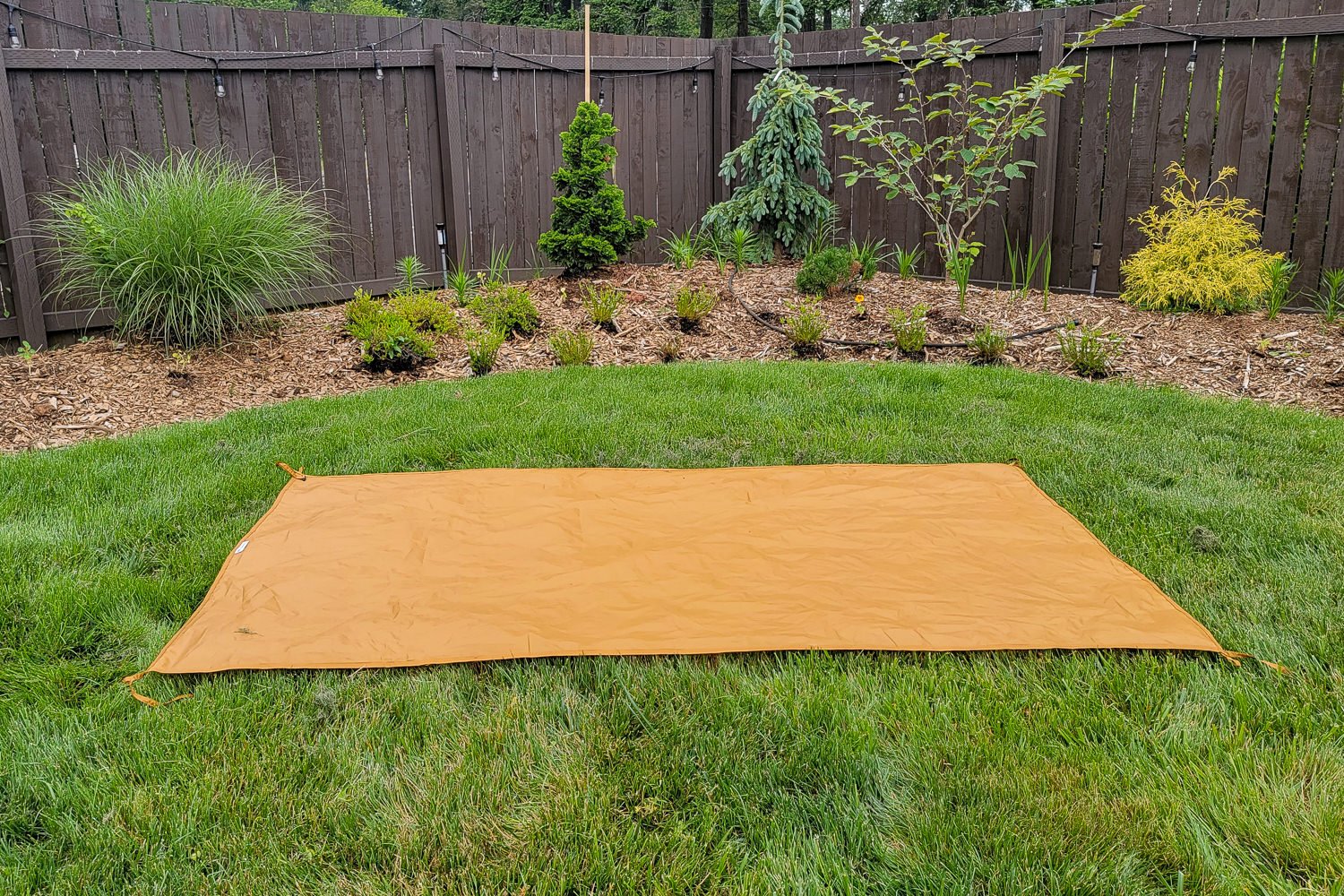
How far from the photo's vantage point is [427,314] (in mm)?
4980

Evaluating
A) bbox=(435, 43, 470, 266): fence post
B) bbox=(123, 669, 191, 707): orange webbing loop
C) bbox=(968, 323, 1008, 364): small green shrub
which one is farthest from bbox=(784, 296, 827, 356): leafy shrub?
bbox=(123, 669, 191, 707): orange webbing loop

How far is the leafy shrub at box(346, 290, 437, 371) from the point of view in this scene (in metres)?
4.62

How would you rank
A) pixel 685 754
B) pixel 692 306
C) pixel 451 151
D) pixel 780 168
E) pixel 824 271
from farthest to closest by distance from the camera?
pixel 780 168, pixel 451 151, pixel 824 271, pixel 692 306, pixel 685 754

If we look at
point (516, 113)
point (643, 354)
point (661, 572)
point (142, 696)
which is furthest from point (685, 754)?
point (516, 113)

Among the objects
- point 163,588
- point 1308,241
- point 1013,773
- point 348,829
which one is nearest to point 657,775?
point 348,829

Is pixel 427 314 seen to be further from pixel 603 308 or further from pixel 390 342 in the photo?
pixel 603 308

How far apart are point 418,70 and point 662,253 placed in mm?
2710

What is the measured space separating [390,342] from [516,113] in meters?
3.02

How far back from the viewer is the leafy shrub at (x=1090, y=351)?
4.50m

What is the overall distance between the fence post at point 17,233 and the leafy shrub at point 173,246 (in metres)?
0.12

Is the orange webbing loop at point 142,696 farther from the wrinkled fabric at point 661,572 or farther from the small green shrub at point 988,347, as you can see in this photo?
the small green shrub at point 988,347

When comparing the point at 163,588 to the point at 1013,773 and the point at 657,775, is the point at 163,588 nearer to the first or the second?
the point at 657,775

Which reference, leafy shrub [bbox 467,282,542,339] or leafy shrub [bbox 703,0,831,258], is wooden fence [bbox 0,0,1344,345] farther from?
leafy shrub [bbox 467,282,542,339]

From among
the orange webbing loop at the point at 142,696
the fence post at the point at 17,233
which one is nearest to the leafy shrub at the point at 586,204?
the fence post at the point at 17,233
